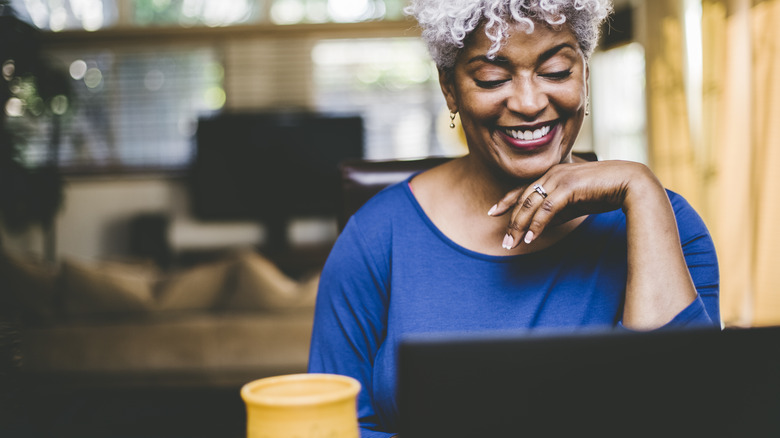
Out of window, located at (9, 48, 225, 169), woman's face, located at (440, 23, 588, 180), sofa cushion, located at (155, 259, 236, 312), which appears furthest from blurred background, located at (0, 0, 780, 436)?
woman's face, located at (440, 23, 588, 180)

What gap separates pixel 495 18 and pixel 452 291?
371mm

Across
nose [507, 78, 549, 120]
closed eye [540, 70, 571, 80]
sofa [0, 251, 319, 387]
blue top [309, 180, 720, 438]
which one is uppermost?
closed eye [540, 70, 571, 80]

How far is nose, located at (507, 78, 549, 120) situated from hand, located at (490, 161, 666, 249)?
9cm

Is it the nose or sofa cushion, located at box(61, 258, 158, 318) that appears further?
sofa cushion, located at box(61, 258, 158, 318)

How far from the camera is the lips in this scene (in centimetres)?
89

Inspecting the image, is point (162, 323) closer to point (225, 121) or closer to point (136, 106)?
point (225, 121)

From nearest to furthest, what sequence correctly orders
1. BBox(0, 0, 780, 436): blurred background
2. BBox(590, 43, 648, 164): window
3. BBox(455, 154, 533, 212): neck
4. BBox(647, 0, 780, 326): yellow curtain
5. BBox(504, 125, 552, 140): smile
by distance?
1. BBox(504, 125, 552, 140): smile
2. BBox(455, 154, 533, 212): neck
3. BBox(647, 0, 780, 326): yellow curtain
4. BBox(590, 43, 648, 164): window
5. BBox(0, 0, 780, 436): blurred background

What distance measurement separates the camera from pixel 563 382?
429mm

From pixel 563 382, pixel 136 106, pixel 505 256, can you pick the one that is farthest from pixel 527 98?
pixel 136 106

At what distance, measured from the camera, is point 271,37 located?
589 cm

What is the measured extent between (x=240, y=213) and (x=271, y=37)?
5.26ft

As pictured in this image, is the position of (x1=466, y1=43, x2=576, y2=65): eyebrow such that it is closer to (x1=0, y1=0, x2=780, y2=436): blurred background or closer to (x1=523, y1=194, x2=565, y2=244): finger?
(x1=523, y1=194, x2=565, y2=244): finger

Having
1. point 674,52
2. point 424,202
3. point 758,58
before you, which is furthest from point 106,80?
point 424,202

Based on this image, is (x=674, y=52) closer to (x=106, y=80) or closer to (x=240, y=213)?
(x=240, y=213)
